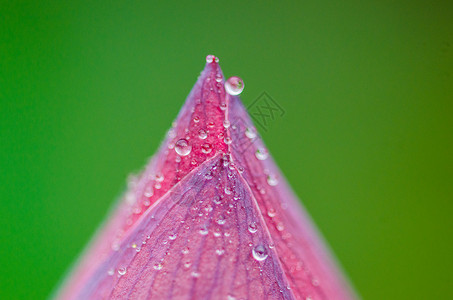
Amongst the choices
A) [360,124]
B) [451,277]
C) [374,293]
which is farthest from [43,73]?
[451,277]

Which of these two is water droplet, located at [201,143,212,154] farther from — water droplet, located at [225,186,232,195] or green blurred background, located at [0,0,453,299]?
green blurred background, located at [0,0,453,299]

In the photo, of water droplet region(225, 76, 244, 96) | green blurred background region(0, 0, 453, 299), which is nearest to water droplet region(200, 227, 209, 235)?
water droplet region(225, 76, 244, 96)

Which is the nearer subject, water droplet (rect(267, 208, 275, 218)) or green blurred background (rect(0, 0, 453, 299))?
water droplet (rect(267, 208, 275, 218))

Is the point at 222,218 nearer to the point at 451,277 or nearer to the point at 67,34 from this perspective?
the point at 451,277

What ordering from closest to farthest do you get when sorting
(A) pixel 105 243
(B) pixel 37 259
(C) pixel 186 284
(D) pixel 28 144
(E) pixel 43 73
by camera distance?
(C) pixel 186 284, (A) pixel 105 243, (B) pixel 37 259, (D) pixel 28 144, (E) pixel 43 73

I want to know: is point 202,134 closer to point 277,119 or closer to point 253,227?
point 253,227

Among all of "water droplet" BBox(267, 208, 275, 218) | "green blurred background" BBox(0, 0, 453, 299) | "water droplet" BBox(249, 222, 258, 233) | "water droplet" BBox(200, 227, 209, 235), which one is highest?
"green blurred background" BBox(0, 0, 453, 299)

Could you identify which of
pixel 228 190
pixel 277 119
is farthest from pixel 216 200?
pixel 277 119
